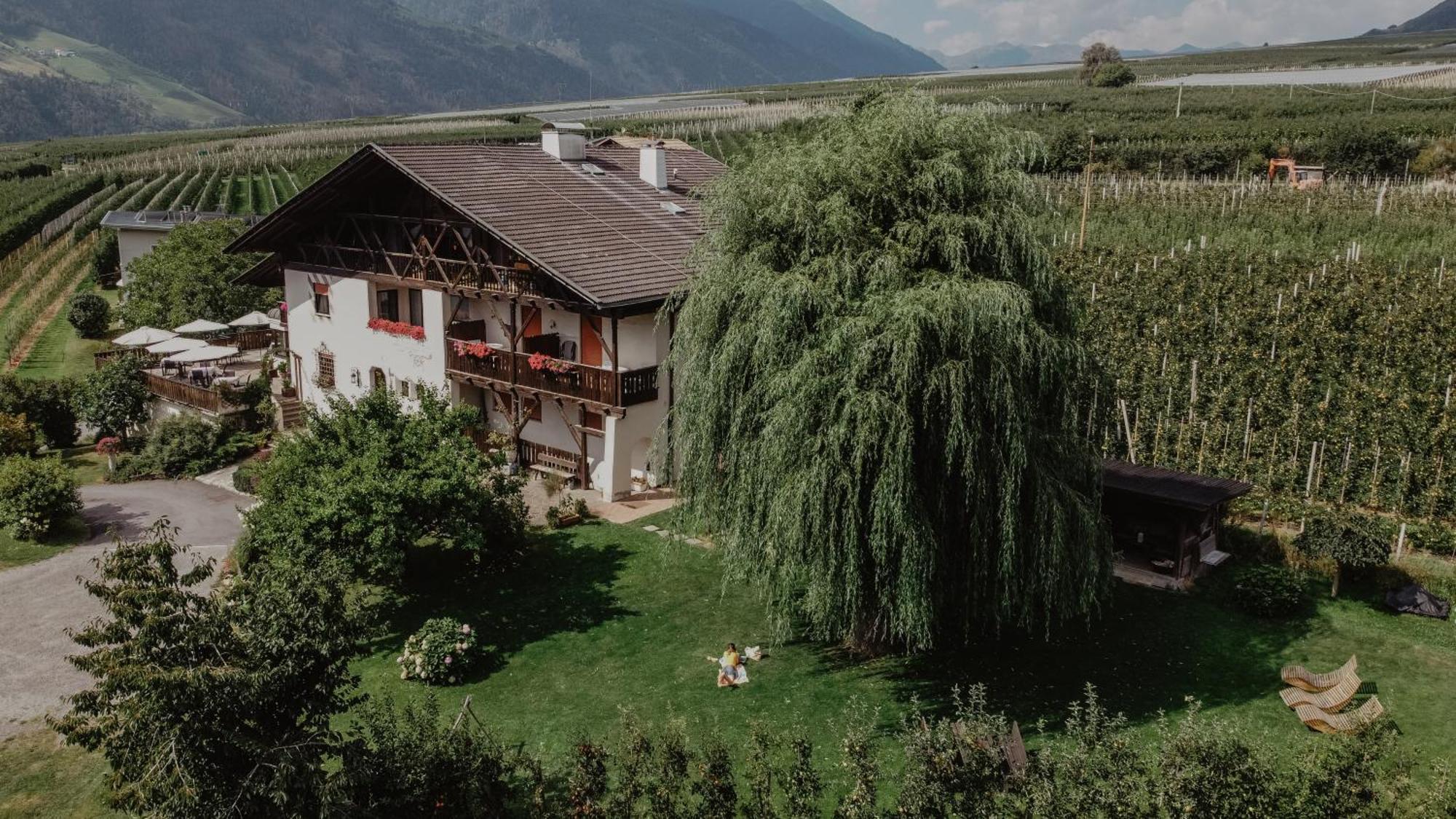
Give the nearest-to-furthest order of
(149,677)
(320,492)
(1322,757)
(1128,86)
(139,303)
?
(149,677), (1322,757), (320,492), (139,303), (1128,86)

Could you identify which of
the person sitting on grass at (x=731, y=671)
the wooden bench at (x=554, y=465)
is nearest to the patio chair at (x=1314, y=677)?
the person sitting on grass at (x=731, y=671)

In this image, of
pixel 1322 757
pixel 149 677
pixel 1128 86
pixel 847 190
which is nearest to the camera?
pixel 149 677

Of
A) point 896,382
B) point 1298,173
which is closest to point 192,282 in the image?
point 896,382

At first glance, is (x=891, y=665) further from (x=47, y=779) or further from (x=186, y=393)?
(x=186, y=393)

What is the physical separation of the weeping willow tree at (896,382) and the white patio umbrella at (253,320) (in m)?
29.8

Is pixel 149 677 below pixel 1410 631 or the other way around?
the other way around

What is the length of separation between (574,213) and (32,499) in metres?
14.6

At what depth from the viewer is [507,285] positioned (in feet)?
83.8

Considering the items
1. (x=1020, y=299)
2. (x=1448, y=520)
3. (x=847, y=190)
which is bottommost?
(x=1448, y=520)

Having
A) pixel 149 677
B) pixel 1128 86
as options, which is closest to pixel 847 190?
pixel 149 677

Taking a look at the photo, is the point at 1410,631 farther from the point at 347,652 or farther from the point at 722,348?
the point at 347,652

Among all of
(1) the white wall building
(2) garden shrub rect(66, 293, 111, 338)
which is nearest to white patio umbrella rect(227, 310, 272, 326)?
(1) the white wall building

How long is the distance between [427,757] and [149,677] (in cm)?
333

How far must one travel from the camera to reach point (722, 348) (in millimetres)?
14758
